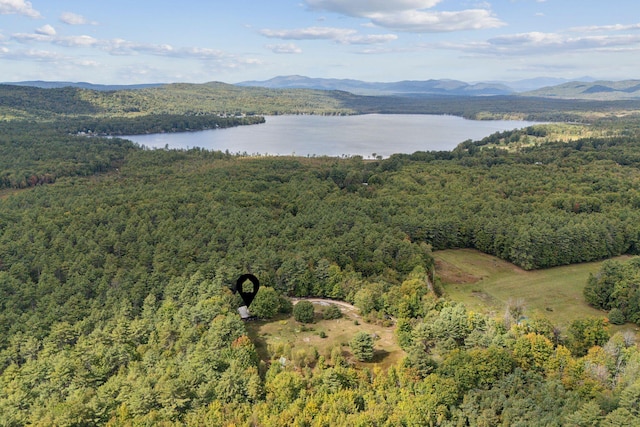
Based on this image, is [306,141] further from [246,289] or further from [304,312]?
[304,312]

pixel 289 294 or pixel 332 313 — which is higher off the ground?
pixel 332 313

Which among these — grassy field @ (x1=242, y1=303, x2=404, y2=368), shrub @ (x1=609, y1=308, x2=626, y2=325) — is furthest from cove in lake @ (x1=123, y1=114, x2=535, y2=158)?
grassy field @ (x1=242, y1=303, x2=404, y2=368)

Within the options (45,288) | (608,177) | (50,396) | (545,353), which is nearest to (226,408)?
(50,396)

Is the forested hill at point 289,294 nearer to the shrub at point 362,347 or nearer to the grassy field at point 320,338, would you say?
Answer: the shrub at point 362,347

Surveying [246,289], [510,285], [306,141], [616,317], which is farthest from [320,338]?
[306,141]

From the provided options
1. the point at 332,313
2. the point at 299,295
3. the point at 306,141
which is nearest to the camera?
the point at 332,313

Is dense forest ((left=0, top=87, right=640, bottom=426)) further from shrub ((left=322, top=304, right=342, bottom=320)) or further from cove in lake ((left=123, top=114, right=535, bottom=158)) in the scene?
cove in lake ((left=123, top=114, right=535, bottom=158))
